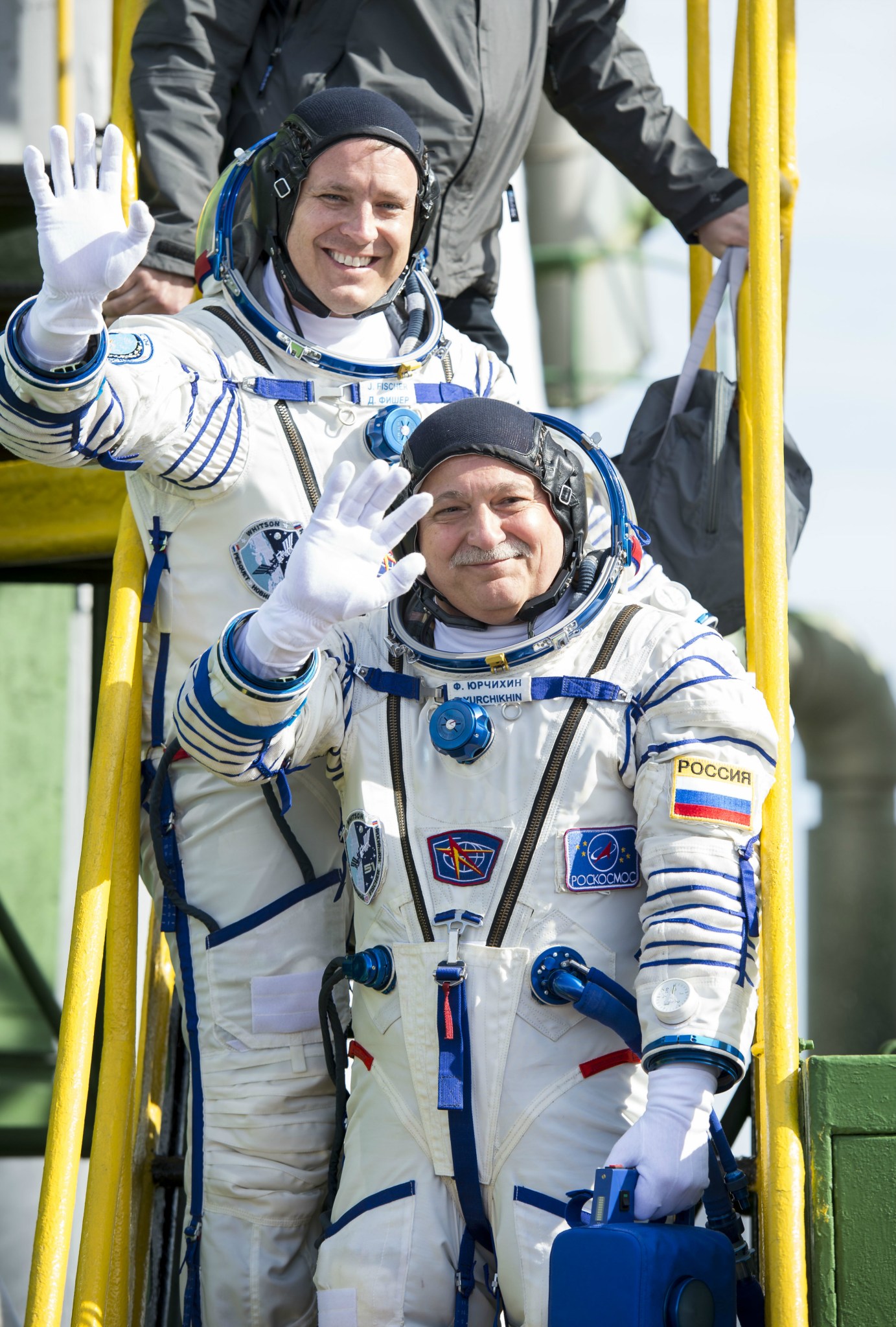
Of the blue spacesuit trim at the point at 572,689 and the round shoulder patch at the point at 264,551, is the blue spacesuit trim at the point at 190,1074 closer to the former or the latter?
the round shoulder patch at the point at 264,551

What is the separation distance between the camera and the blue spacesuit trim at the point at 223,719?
2.59 meters

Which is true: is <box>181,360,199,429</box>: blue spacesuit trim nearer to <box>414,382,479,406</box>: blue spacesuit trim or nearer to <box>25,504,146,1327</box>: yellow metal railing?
<box>25,504,146,1327</box>: yellow metal railing

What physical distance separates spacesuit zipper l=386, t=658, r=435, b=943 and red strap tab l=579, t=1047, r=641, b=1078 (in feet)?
1.00

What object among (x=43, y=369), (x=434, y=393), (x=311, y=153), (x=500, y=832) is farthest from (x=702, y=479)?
(x=43, y=369)

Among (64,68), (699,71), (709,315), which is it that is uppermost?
(64,68)

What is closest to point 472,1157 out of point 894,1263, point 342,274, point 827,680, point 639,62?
point 894,1263

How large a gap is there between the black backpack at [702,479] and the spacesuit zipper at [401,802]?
1049 millimetres

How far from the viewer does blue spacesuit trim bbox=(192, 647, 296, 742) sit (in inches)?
102

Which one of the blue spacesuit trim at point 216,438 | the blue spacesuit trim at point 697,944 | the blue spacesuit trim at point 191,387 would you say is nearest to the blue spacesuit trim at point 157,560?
the blue spacesuit trim at point 216,438

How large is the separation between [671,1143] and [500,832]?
1.76ft

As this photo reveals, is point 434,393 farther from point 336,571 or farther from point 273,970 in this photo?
point 273,970

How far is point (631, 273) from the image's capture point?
7672 millimetres

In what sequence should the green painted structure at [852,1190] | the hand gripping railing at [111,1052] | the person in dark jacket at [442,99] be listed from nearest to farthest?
the green painted structure at [852,1190] → the hand gripping railing at [111,1052] → the person in dark jacket at [442,99]

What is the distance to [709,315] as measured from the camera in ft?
12.5
